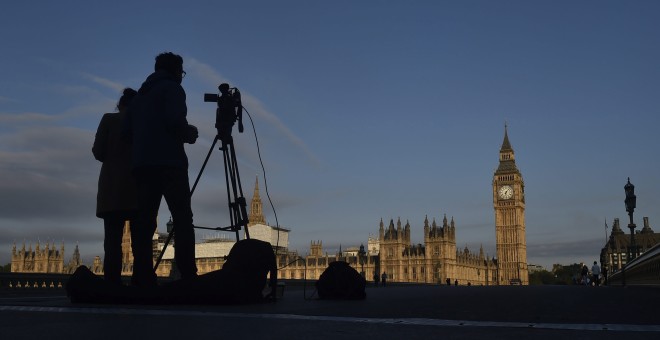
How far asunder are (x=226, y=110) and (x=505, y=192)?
120055mm

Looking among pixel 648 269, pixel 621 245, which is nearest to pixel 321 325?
pixel 648 269

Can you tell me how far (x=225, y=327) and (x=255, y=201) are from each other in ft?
423

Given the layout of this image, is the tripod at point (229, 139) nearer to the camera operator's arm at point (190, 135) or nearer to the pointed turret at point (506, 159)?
the camera operator's arm at point (190, 135)

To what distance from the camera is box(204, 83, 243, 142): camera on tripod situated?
6.74m

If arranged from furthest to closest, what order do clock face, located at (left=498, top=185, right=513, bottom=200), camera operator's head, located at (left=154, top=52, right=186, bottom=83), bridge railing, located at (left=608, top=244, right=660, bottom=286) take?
clock face, located at (left=498, top=185, right=513, bottom=200) → bridge railing, located at (left=608, top=244, right=660, bottom=286) → camera operator's head, located at (left=154, top=52, right=186, bottom=83)

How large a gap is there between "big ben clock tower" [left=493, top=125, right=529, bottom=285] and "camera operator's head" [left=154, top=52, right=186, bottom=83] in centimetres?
11699

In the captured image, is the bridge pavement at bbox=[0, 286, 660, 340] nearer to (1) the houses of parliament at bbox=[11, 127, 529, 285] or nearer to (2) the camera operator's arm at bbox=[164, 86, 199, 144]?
(2) the camera operator's arm at bbox=[164, 86, 199, 144]

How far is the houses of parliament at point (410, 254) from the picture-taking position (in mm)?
98688

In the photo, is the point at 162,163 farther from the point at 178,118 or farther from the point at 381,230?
the point at 381,230

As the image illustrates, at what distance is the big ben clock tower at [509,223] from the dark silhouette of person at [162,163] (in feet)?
384

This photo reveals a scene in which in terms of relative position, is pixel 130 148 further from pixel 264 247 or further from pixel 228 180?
pixel 264 247

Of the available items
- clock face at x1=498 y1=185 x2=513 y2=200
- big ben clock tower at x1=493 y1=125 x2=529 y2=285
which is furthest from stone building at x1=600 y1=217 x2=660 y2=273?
clock face at x1=498 y1=185 x2=513 y2=200

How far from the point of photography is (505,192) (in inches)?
4769

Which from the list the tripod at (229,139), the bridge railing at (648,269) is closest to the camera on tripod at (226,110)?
the tripod at (229,139)
